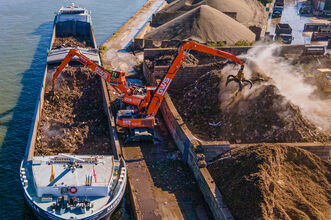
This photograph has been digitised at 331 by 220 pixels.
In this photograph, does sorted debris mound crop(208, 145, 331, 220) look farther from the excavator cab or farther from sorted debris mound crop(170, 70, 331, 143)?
the excavator cab

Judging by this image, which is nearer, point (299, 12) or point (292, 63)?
point (292, 63)

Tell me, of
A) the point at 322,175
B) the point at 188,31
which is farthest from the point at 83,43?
the point at 322,175

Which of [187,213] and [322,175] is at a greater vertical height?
[322,175]

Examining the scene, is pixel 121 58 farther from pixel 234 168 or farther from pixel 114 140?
pixel 234 168

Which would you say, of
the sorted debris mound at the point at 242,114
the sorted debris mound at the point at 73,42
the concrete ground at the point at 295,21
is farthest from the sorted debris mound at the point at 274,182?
the concrete ground at the point at 295,21

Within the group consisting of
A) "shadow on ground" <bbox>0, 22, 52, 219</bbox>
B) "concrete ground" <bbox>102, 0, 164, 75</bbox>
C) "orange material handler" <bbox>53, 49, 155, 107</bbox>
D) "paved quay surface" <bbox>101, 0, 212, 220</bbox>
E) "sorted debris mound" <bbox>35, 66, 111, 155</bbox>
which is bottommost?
"shadow on ground" <bbox>0, 22, 52, 219</bbox>

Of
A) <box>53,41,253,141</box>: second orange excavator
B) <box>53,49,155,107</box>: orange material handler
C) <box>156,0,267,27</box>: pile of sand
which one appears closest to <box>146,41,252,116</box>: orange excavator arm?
<box>53,41,253,141</box>: second orange excavator

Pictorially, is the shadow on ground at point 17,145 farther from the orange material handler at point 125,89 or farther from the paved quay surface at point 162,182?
the orange material handler at point 125,89
